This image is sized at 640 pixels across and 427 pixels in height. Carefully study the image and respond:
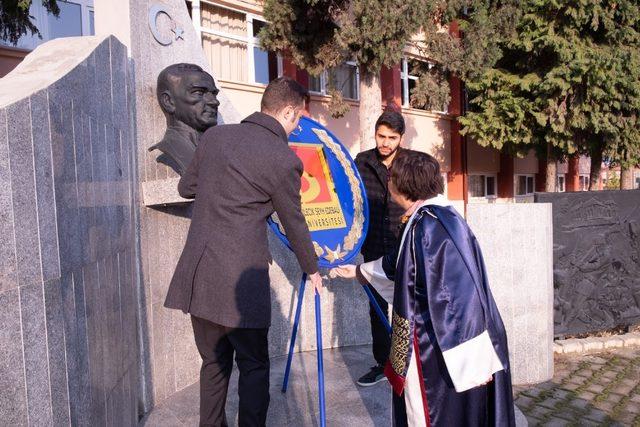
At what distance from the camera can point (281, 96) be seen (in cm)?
252

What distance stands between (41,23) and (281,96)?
10363 mm

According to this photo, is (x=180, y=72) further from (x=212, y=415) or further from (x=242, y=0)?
(x=242, y=0)

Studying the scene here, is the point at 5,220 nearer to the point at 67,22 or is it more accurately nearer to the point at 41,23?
the point at 41,23

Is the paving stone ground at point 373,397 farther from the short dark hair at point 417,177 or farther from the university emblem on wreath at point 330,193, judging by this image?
the short dark hair at point 417,177

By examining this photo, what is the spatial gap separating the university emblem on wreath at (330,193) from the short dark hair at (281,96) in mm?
633

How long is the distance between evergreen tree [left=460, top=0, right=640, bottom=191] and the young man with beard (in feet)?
36.9

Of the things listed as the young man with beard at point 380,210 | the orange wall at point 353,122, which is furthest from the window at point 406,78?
the young man with beard at point 380,210

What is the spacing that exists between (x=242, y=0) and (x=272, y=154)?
1078 centimetres

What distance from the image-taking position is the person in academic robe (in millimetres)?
2146

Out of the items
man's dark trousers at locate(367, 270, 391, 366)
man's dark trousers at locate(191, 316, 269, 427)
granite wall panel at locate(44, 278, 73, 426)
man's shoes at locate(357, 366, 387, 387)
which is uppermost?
granite wall panel at locate(44, 278, 73, 426)

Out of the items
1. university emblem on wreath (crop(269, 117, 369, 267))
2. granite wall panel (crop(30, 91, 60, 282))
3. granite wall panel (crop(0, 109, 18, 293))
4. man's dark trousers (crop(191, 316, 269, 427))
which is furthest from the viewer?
university emblem on wreath (crop(269, 117, 369, 267))

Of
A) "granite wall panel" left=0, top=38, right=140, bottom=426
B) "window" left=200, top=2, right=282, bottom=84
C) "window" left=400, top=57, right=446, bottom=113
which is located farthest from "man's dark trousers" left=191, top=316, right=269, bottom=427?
"window" left=400, top=57, right=446, bottom=113

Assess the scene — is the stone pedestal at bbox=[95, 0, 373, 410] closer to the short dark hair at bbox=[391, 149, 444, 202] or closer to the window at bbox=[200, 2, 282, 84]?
the short dark hair at bbox=[391, 149, 444, 202]

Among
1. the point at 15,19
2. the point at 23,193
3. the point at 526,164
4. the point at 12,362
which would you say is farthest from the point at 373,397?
the point at 526,164
